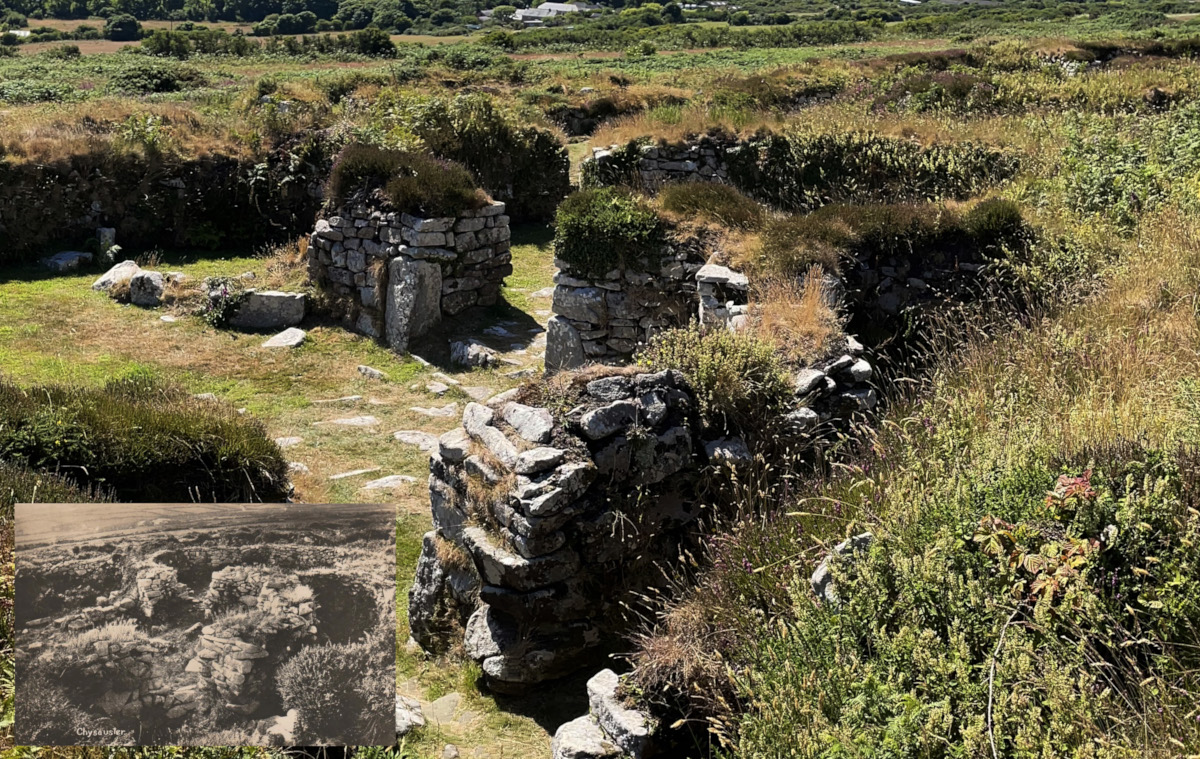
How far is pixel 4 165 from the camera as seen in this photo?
53.9 ft

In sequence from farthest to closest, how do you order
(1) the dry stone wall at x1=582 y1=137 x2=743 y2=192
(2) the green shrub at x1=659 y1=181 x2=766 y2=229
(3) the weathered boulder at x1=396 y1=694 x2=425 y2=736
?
(1) the dry stone wall at x1=582 y1=137 x2=743 y2=192
(2) the green shrub at x1=659 y1=181 x2=766 y2=229
(3) the weathered boulder at x1=396 y1=694 x2=425 y2=736

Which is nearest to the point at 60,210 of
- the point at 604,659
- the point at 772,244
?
the point at 772,244

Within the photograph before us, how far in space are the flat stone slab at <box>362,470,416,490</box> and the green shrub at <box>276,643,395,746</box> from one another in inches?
227

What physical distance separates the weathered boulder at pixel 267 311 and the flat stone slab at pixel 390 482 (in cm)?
552

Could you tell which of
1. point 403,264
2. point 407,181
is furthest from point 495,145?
point 403,264

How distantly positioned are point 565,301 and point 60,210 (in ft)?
35.9

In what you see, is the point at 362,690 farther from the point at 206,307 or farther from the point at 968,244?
the point at 206,307

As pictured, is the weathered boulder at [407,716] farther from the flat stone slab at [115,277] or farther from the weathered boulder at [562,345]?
the flat stone slab at [115,277]

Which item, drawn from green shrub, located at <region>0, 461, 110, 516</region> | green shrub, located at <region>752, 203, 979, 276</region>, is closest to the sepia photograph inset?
green shrub, located at <region>0, 461, 110, 516</region>

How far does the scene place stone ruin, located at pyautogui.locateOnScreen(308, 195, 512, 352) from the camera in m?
13.1

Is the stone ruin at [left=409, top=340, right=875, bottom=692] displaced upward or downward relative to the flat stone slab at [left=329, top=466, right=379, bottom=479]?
upward

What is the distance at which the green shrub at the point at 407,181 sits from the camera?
13.2 meters

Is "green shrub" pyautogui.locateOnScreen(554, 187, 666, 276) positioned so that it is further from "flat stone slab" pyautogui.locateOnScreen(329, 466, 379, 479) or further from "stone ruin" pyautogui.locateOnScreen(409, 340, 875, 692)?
"stone ruin" pyautogui.locateOnScreen(409, 340, 875, 692)

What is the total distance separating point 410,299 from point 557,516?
7.66 m
